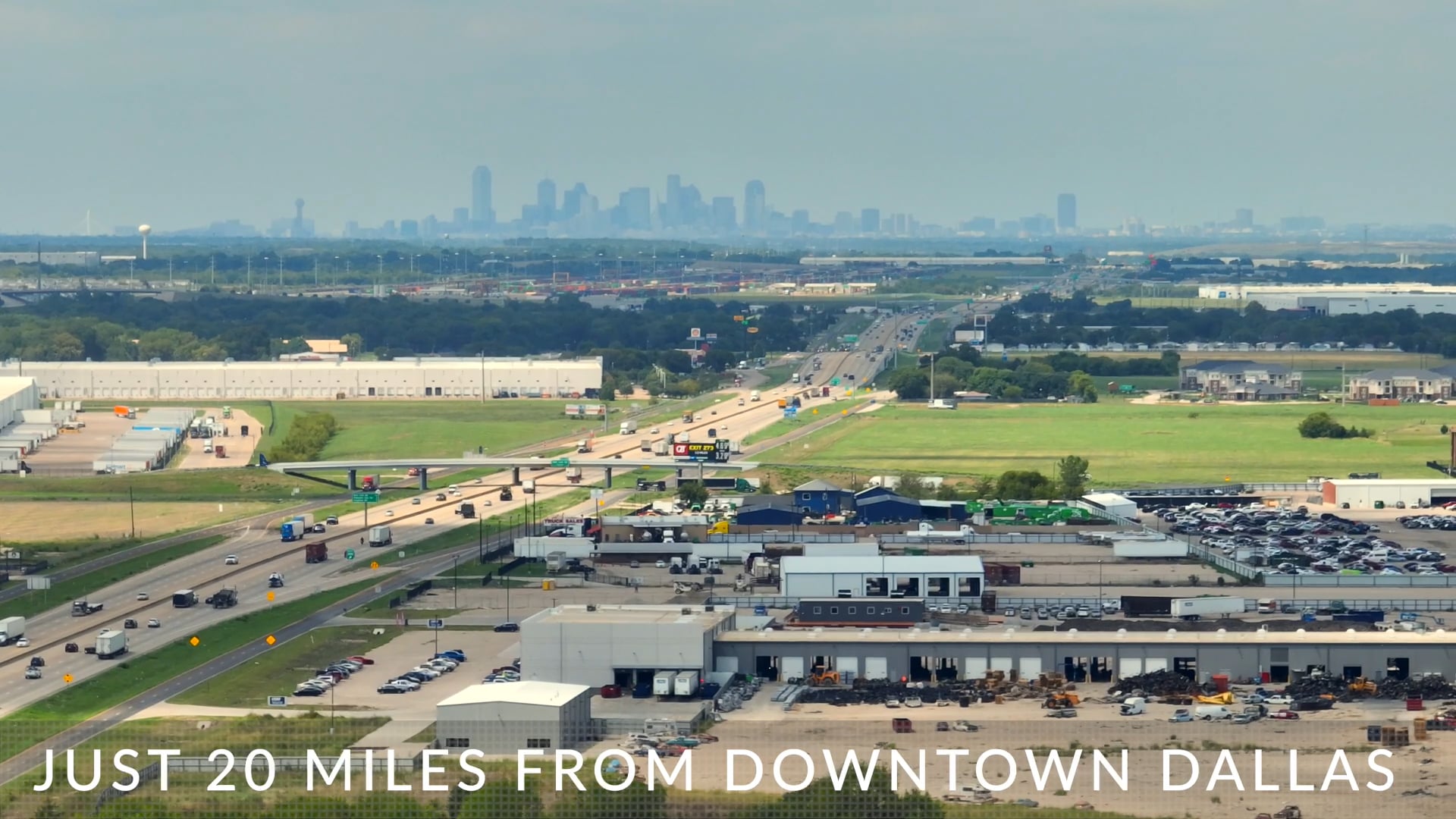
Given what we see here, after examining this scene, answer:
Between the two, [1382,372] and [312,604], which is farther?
[1382,372]

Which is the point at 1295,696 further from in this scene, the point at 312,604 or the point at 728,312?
the point at 728,312

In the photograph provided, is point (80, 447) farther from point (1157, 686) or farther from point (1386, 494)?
point (1157, 686)

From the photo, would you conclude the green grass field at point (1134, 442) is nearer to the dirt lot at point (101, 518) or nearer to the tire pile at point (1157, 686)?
the dirt lot at point (101, 518)

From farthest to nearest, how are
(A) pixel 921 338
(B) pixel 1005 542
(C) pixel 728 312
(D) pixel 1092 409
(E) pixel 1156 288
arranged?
(E) pixel 1156 288 → (C) pixel 728 312 → (A) pixel 921 338 → (D) pixel 1092 409 → (B) pixel 1005 542

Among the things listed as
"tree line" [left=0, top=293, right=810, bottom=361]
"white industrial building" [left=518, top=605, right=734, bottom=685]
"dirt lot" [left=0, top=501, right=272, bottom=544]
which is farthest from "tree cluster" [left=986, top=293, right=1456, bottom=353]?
"white industrial building" [left=518, top=605, right=734, bottom=685]

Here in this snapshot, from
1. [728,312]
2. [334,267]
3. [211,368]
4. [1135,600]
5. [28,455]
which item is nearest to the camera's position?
[1135,600]

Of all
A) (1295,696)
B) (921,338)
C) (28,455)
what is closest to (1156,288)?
(921,338)
